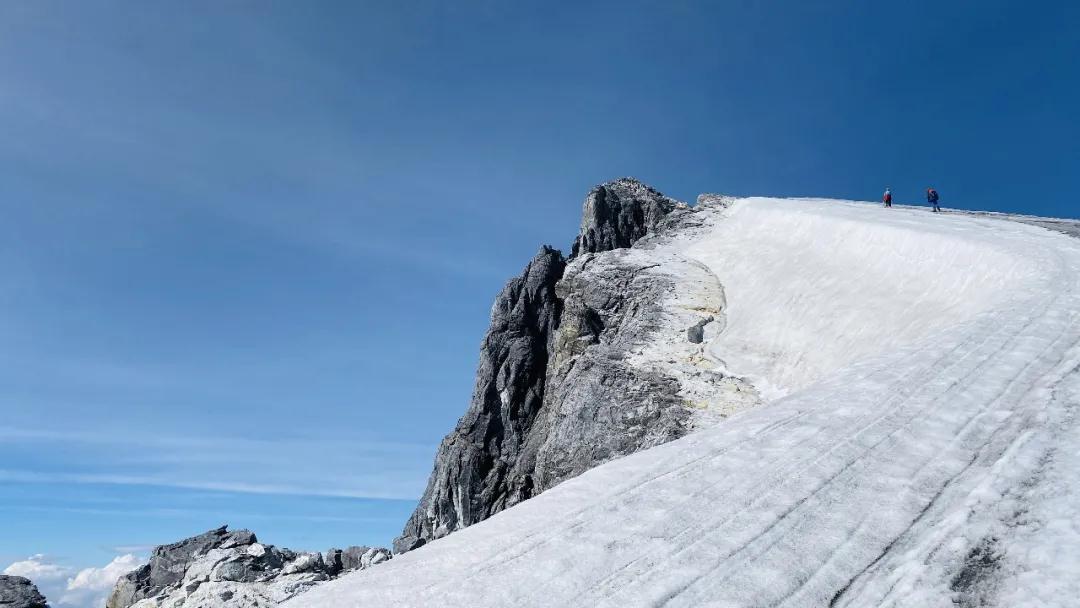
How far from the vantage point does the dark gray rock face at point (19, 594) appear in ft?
83.7

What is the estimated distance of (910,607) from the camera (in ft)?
16.9

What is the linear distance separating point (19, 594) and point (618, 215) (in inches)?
1710

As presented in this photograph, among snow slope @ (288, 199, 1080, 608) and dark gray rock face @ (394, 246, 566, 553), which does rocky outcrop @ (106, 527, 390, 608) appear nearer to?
dark gray rock face @ (394, 246, 566, 553)

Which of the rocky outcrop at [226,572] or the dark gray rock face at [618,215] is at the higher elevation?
the dark gray rock face at [618,215]

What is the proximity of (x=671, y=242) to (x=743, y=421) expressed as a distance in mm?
32084

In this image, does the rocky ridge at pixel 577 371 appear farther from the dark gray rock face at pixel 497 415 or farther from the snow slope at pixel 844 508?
the snow slope at pixel 844 508

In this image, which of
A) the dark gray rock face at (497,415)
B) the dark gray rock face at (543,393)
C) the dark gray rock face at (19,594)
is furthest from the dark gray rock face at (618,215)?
the dark gray rock face at (19,594)

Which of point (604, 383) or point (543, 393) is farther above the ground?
point (604, 383)

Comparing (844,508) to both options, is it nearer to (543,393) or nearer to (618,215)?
(543,393)

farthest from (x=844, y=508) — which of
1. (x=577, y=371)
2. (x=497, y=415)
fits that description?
(x=497, y=415)

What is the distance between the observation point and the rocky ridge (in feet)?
83.6

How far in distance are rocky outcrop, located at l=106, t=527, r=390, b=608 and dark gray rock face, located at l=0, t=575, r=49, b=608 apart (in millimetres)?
3344

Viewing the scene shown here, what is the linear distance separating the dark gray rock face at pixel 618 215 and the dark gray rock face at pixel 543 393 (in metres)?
0.09

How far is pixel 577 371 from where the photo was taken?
95.7 feet
